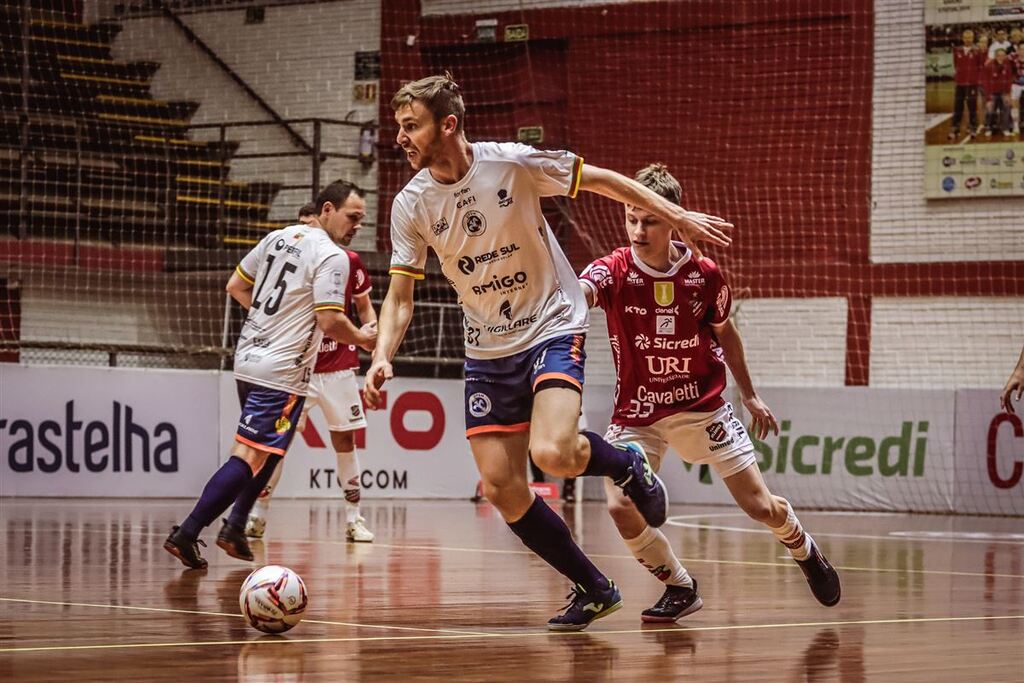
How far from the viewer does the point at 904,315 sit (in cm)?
1833

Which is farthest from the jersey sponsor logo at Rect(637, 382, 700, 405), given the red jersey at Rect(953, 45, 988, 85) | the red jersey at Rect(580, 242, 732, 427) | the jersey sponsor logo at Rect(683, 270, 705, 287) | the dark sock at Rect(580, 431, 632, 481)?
the red jersey at Rect(953, 45, 988, 85)

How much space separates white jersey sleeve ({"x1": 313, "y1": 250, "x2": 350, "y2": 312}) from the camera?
8.64m

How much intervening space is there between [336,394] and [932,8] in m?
A: 9.72

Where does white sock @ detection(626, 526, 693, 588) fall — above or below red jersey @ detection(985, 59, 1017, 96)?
below

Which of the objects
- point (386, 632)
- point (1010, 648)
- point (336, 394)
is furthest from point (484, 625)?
point (336, 394)

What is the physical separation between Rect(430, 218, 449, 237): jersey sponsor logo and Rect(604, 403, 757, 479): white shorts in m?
1.20

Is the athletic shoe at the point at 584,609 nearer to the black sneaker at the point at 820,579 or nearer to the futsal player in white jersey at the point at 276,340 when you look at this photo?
the black sneaker at the point at 820,579

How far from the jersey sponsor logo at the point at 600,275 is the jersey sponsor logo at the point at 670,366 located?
0.35m

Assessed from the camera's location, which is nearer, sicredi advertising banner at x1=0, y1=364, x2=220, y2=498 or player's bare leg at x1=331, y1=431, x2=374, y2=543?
player's bare leg at x1=331, y1=431, x2=374, y2=543

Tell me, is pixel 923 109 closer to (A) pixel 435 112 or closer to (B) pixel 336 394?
(B) pixel 336 394

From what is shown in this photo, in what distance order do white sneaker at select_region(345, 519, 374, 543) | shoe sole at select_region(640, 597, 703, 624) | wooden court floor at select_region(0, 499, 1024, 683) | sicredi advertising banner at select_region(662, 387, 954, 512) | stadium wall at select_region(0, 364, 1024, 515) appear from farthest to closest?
sicredi advertising banner at select_region(662, 387, 954, 512) < stadium wall at select_region(0, 364, 1024, 515) < white sneaker at select_region(345, 519, 374, 543) < shoe sole at select_region(640, 597, 703, 624) < wooden court floor at select_region(0, 499, 1024, 683)

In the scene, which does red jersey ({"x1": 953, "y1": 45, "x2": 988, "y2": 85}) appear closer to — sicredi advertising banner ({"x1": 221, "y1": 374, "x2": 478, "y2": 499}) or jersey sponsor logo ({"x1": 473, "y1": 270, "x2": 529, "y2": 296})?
sicredi advertising banner ({"x1": 221, "y1": 374, "x2": 478, "y2": 499})

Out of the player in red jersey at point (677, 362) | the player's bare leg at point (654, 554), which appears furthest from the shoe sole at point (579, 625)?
the player in red jersey at point (677, 362)

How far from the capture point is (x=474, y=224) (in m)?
5.74
